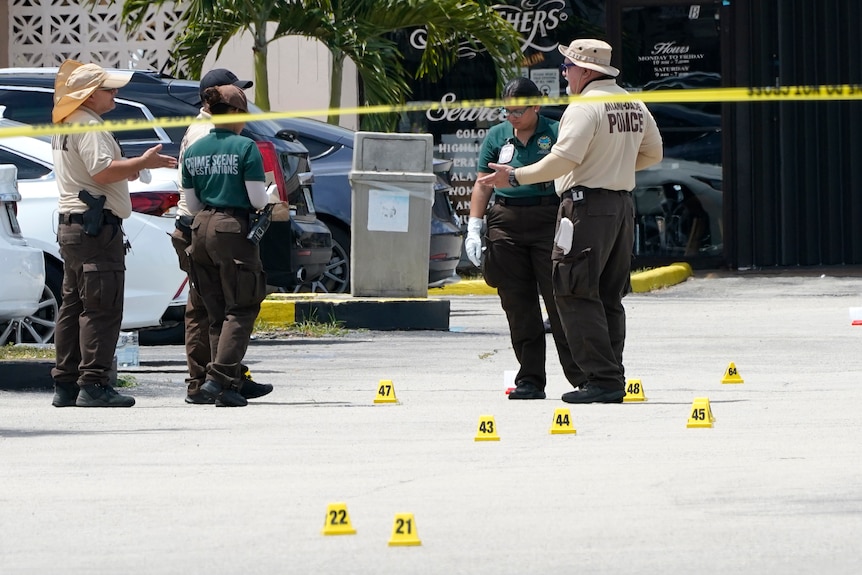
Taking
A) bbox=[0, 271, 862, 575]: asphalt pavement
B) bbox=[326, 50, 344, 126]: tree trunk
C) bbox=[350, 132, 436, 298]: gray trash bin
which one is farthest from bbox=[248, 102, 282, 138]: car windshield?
bbox=[326, 50, 344, 126]: tree trunk

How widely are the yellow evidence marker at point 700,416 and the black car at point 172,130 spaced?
213 inches

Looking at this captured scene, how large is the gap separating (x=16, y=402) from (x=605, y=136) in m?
3.43

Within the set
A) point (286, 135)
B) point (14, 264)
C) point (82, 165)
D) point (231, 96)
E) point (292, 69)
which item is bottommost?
point (14, 264)

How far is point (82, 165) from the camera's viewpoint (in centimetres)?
948

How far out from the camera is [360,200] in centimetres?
1469

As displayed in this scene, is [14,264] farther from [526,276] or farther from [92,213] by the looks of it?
[526,276]

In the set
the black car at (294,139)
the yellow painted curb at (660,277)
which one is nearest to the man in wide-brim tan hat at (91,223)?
the black car at (294,139)

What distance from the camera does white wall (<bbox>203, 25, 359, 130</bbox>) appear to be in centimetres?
2125

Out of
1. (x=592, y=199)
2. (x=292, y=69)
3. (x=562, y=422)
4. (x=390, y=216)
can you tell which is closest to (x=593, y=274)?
(x=592, y=199)

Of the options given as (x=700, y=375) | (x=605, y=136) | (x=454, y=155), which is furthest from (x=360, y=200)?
(x=454, y=155)

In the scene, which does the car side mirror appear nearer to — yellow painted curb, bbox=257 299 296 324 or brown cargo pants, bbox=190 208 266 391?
yellow painted curb, bbox=257 299 296 324

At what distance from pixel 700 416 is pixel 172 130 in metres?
6.79

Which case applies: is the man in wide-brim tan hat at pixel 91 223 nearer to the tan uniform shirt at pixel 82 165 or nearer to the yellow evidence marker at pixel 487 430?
the tan uniform shirt at pixel 82 165

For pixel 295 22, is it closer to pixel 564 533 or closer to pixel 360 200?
pixel 360 200
